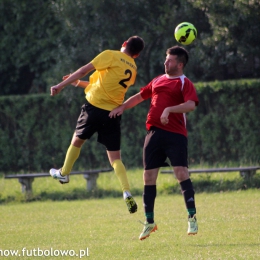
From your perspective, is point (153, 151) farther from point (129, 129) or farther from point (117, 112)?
point (129, 129)

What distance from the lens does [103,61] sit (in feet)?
29.9

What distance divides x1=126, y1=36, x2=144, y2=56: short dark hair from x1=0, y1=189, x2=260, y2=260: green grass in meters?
2.39

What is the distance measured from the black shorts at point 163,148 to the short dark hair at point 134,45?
4.45 ft

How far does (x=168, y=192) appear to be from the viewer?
600 inches

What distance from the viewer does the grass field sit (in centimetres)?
788

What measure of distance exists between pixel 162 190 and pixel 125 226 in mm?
5143

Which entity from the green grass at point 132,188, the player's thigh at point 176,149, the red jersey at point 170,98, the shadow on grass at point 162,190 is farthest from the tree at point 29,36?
the player's thigh at point 176,149

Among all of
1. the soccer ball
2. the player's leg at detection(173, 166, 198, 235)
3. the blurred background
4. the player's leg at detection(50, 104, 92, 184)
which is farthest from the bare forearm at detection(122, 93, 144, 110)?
the blurred background

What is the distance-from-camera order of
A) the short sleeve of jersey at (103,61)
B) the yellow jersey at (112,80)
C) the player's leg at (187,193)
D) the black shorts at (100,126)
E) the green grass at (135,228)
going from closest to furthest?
the green grass at (135,228) → the player's leg at (187,193) → the short sleeve of jersey at (103,61) → the yellow jersey at (112,80) → the black shorts at (100,126)

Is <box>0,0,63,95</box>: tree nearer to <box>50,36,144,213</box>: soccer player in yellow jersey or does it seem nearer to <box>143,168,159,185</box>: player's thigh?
<box>50,36,144,213</box>: soccer player in yellow jersey

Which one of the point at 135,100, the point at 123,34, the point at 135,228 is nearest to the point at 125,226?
the point at 135,228

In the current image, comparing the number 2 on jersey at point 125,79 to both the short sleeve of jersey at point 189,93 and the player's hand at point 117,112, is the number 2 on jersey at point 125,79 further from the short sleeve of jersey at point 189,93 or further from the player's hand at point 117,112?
the short sleeve of jersey at point 189,93

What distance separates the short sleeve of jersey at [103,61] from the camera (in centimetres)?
908

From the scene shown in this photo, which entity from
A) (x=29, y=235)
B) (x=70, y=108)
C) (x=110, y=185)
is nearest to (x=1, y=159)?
(x=70, y=108)
